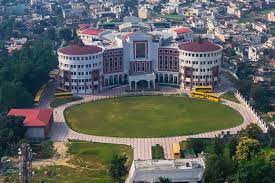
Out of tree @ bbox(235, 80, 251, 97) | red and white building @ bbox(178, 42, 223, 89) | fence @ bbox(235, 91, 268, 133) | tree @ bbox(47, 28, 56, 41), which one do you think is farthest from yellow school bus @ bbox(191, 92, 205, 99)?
tree @ bbox(47, 28, 56, 41)

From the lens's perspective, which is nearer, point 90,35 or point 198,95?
point 198,95

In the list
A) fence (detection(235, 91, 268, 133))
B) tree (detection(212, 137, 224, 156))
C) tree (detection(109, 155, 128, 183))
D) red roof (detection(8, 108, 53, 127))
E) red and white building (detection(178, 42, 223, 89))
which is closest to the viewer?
Answer: tree (detection(109, 155, 128, 183))

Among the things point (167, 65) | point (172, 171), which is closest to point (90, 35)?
point (167, 65)

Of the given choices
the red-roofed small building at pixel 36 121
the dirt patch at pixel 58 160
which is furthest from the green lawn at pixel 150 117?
the dirt patch at pixel 58 160

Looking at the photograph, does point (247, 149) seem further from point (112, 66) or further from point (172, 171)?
point (112, 66)

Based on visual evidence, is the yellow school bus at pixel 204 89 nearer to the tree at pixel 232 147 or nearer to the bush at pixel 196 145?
the bush at pixel 196 145

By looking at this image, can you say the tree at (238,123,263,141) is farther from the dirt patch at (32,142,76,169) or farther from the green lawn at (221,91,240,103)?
the dirt patch at (32,142,76,169)
